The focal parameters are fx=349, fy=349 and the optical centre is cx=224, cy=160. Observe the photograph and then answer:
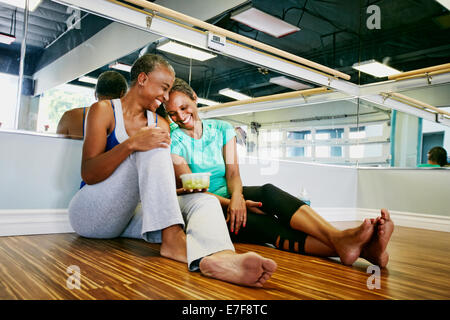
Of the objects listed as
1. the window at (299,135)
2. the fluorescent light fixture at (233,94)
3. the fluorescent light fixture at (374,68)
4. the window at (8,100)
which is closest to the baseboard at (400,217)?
the window at (299,135)

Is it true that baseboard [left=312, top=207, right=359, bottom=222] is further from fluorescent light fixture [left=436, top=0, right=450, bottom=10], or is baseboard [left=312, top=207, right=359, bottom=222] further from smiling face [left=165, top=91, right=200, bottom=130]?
fluorescent light fixture [left=436, top=0, right=450, bottom=10]

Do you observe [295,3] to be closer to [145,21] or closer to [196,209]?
[145,21]

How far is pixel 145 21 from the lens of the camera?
1816mm

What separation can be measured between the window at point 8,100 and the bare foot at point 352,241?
1.37 m

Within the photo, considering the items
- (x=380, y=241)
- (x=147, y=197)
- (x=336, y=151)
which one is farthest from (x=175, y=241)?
(x=336, y=151)

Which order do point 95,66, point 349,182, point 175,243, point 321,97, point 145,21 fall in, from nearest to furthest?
point 175,243 < point 95,66 < point 145,21 < point 321,97 < point 349,182

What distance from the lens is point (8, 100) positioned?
146cm

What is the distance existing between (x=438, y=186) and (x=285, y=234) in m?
1.93

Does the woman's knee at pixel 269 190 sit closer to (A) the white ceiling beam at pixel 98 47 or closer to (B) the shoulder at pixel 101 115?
(B) the shoulder at pixel 101 115

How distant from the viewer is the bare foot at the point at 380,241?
1024 mm

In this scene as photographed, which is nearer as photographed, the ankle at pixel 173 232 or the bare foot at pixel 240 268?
the bare foot at pixel 240 268

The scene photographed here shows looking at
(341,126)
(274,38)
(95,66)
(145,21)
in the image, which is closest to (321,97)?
(341,126)

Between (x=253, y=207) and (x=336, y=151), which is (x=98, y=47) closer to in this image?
(x=253, y=207)

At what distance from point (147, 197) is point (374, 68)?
2.77 metres
